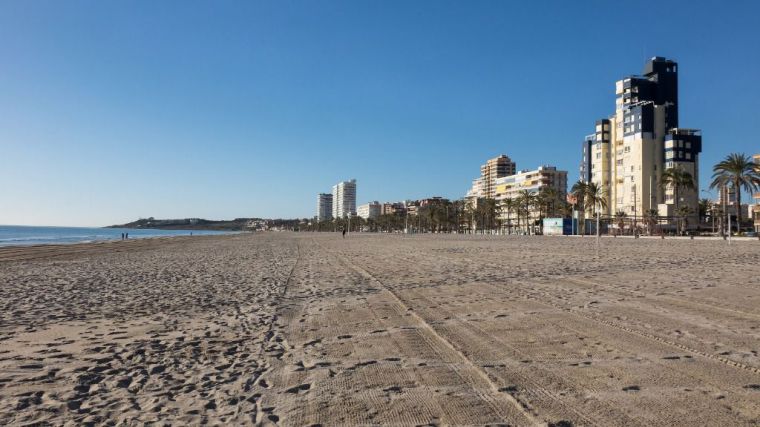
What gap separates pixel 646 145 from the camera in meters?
116

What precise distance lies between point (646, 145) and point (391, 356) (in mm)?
127309

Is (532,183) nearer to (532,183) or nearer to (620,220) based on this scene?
(532,183)

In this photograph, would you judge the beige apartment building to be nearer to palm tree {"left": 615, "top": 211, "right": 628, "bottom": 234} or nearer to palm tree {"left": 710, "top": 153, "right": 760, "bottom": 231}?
palm tree {"left": 615, "top": 211, "right": 628, "bottom": 234}

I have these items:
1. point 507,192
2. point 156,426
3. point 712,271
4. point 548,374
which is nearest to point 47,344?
point 156,426

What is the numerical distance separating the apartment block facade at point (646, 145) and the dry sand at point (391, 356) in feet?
374

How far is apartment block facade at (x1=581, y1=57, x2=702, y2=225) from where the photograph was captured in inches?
4545

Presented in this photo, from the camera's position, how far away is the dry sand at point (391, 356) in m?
4.43

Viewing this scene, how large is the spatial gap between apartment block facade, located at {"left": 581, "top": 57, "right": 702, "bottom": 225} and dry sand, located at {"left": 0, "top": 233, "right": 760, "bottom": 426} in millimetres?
114054

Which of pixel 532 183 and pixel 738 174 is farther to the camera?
pixel 532 183

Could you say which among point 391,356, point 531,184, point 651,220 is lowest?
point 391,356

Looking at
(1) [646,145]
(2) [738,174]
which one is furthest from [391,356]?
(1) [646,145]

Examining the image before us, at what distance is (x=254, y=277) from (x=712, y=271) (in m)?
15.1

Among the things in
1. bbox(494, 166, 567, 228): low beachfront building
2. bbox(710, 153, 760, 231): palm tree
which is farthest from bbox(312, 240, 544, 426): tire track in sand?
bbox(494, 166, 567, 228): low beachfront building

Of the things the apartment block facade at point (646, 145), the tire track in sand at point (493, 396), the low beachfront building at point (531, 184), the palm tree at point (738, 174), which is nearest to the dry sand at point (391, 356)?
the tire track in sand at point (493, 396)
